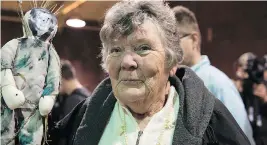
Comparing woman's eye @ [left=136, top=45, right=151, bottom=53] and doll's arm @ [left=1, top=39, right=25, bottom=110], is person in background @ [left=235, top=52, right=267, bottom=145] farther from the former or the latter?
doll's arm @ [left=1, top=39, right=25, bottom=110]

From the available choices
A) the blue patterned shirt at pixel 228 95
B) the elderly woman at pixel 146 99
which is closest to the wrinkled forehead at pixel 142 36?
the elderly woman at pixel 146 99

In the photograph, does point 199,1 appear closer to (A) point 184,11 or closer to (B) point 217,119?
(A) point 184,11

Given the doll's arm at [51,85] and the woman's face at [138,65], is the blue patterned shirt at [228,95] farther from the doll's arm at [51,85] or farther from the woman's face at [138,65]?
the doll's arm at [51,85]

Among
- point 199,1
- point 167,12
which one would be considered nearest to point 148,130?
point 167,12

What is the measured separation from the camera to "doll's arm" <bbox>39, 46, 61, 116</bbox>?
775mm

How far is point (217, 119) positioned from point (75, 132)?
312 mm

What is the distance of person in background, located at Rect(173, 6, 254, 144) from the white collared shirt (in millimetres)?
408

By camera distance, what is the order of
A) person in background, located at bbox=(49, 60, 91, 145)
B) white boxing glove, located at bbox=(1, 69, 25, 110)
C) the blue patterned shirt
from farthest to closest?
the blue patterned shirt
person in background, located at bbox=(49, 60, 91, 145)
white boxing glove, located at bbox=(1, 69, 25, 110)

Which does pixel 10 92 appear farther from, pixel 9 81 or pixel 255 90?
pixel 255 90

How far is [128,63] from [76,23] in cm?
30

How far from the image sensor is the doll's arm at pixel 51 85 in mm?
775

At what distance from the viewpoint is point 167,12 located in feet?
2.92

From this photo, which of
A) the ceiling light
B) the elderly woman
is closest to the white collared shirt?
the elderly woman

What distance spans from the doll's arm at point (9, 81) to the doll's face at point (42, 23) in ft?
0.16
